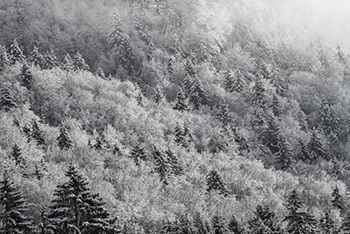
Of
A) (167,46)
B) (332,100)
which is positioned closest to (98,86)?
(167,46)

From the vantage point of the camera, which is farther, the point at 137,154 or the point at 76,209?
the point at 137,154

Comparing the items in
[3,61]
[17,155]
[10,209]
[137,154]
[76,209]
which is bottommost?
[3,61]

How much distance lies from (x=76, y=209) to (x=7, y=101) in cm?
5457

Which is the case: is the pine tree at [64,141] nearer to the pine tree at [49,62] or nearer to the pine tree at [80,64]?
the pine tree at [49,62]

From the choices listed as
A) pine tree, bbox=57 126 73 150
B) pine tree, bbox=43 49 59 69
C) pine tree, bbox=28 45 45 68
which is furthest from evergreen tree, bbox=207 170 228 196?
pine tree, bbox=28 45 45 68

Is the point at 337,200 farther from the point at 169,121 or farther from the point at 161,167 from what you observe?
the point at 169,121

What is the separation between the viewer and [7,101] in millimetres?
83500

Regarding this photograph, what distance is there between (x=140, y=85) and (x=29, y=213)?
6840 centimetres

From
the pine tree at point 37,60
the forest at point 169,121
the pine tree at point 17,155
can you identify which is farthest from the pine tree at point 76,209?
the pine tree at point 37,60

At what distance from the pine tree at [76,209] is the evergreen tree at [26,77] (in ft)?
211

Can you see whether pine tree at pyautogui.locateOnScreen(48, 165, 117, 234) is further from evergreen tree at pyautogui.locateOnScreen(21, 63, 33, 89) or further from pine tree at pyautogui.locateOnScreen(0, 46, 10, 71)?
pine tree at pyautogui.locateOnScreen(0, 46, 10, 71)

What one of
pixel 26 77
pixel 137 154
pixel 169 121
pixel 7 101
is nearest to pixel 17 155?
pixel 137 154

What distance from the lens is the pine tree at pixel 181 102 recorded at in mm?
103188

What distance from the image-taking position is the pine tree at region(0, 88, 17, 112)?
8281cm
